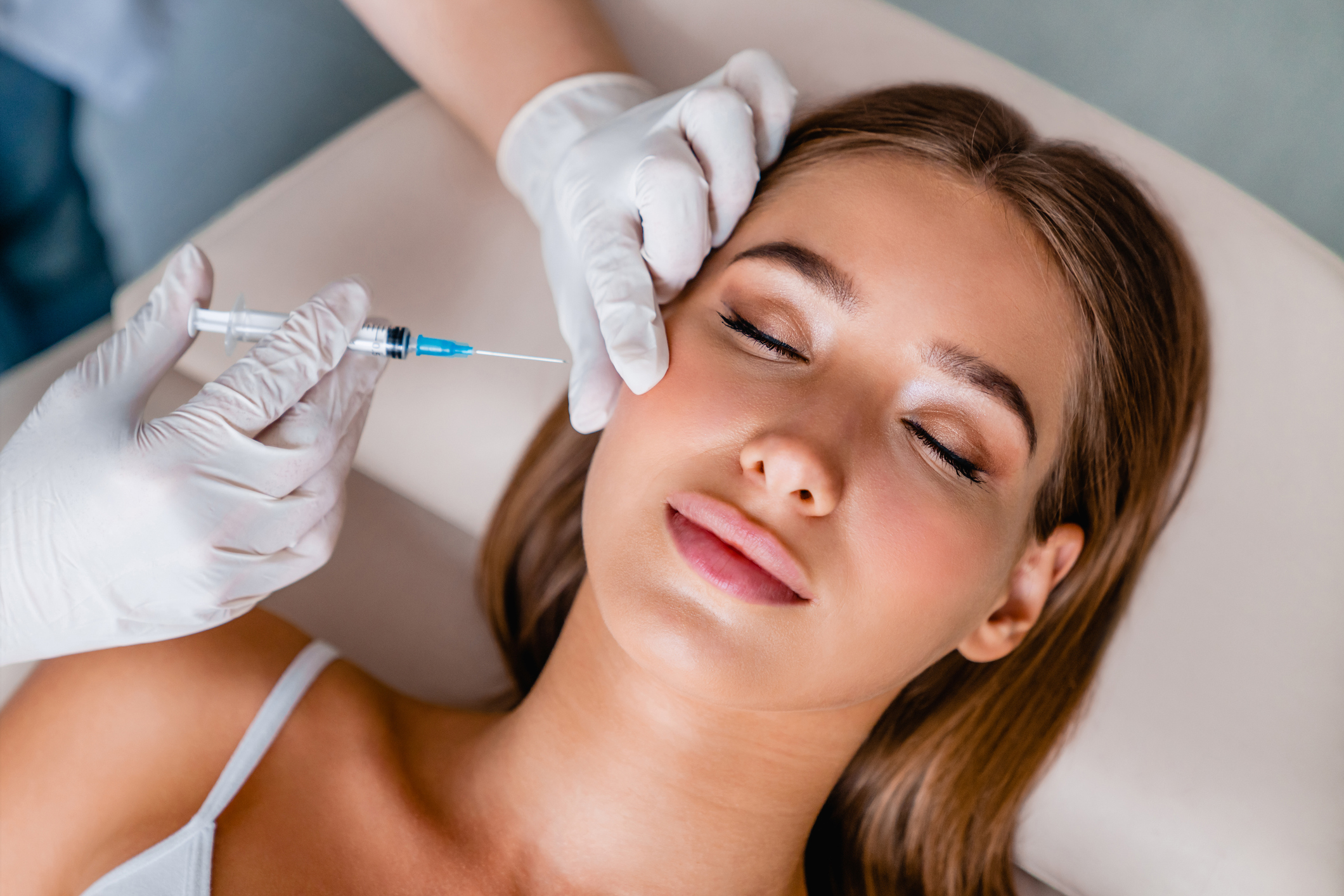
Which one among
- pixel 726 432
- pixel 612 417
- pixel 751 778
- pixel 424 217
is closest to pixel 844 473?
pixel 726 432

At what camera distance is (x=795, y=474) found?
1.02 metres

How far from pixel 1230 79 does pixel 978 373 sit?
1601mm

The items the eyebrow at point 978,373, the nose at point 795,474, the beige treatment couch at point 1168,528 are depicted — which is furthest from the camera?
the beige treatment couch at point 1168,528

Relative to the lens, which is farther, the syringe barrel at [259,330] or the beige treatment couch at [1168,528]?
the beige treatment couch at [1168,528]

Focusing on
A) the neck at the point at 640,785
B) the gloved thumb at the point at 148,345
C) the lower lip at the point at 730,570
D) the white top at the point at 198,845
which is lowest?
the white top at the point at 198,845

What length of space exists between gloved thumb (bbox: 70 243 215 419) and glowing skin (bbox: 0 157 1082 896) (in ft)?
1.41

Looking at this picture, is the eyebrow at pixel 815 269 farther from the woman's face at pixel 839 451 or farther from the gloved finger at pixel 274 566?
the gloved finger at pixel 274 566

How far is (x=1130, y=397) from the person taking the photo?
1371 millimetres

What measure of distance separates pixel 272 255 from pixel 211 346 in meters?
0.24

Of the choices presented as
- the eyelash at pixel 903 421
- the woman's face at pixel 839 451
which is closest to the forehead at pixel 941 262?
the woman's face at pixel 839 451

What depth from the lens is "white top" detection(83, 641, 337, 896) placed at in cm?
120

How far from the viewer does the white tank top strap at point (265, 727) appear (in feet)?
4.26

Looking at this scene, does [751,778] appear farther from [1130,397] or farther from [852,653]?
[1130,397]

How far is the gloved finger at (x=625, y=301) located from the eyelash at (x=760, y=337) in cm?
10
